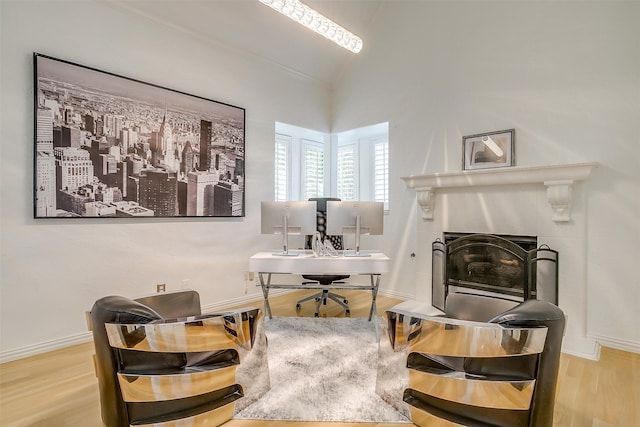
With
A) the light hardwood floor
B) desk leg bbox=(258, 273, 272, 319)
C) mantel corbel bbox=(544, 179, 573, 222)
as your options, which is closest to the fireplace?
mantel corbel bbox=(544, 179, 573, 222)

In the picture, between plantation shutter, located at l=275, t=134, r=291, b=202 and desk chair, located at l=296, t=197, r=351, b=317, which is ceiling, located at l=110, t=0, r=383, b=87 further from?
desk chair, located at l=296, t=197, r=351, b=317

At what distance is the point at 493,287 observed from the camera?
11.1ft

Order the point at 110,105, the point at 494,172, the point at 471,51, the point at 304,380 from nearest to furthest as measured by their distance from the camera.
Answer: the point at 304,380, the point at 110,105, the point at 494,172, the point at 471,51

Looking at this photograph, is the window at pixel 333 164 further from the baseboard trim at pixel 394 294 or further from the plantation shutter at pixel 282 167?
the baseboard trim at pixel 394 294

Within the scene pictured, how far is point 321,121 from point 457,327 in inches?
162

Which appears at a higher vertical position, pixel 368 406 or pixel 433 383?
pixel 433 383

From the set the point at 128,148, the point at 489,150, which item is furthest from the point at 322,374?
the point at 489,150

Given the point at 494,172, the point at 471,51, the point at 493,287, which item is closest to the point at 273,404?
the point at 493,287

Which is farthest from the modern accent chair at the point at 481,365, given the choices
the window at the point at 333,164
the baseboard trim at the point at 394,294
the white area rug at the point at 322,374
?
the window at the point at 333,164

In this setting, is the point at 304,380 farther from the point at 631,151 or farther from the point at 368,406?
the point at 631,151

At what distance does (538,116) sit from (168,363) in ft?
11.9

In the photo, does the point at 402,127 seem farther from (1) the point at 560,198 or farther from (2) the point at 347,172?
(1) the point at 560,198

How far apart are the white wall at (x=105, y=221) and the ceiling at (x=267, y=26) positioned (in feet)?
0.41

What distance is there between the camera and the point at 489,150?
11.3 ft
